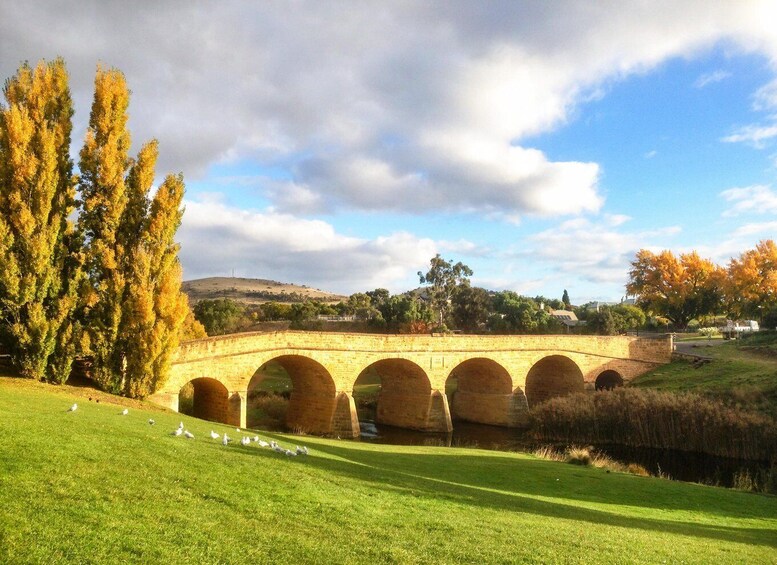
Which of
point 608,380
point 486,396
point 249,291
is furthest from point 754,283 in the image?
point 249,291

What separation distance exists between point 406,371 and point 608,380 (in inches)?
713

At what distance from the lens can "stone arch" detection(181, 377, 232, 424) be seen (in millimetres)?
25656

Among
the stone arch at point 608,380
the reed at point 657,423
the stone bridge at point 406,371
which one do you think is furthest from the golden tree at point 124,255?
the stone arch at point 608,380

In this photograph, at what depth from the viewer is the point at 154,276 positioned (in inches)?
838

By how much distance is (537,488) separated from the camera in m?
14.6

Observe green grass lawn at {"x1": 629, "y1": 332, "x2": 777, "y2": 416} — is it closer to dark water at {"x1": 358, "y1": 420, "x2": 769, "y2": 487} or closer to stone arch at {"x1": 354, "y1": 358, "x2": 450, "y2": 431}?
dark water at {"x1": 358, "y1": 420, "x2": 769, "y2": 487}

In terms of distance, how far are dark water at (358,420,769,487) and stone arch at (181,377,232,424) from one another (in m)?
7.46

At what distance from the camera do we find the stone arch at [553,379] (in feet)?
128

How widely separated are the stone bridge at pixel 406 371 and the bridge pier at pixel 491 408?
0.06 meters

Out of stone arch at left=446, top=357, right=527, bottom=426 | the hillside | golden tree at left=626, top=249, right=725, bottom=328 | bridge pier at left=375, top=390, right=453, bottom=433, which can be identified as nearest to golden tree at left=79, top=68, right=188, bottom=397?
bridge pier at left=375, top=390, right=453, bottom=433

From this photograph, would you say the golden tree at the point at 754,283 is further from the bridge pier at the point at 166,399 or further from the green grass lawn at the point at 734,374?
the bridge pier at the point at 166,399

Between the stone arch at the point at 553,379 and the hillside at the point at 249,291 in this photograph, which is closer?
the stone arch at the point at 553,379

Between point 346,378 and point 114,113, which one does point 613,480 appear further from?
point 114,113

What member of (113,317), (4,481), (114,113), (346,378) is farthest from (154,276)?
(4,481)
